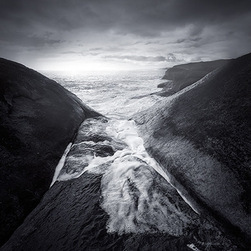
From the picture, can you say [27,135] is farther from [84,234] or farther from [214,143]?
[214,143]

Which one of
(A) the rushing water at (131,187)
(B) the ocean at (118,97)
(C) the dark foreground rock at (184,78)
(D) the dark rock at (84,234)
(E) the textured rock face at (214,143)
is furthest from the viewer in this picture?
(C) the dark foreground rock at (184,78)

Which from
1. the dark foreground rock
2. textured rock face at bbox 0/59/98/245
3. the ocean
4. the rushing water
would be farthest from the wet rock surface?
the dark foreground rock

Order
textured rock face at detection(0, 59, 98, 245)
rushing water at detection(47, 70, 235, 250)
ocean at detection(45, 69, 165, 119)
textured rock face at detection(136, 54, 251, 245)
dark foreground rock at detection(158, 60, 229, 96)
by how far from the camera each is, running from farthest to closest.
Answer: dark foreground rock at detection(158, 60, 229, 96) → ocean at detection(45, 69, 165, 119) → textured rock face at detection(0, 59, 98, 245) → textured rock face at detection(136, 54, 251, 245) → rushing water at detection(47, 70, 235, 250)

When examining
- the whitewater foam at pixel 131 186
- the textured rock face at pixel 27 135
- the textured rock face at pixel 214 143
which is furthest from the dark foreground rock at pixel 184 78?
the textured rock face at pixel 27 135

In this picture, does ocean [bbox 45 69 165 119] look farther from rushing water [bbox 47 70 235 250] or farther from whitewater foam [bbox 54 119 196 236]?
whitewater foam [bbox 54 119 196 236]

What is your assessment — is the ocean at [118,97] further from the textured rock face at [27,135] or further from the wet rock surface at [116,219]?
the wet rock surface at [116,219]

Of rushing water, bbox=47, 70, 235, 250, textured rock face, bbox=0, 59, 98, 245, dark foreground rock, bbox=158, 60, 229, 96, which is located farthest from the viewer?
dark foreground rock, bbox=158, 60, 229, 96

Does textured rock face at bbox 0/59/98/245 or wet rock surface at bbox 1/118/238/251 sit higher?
textured rock face at bbox 0/59/98/245
